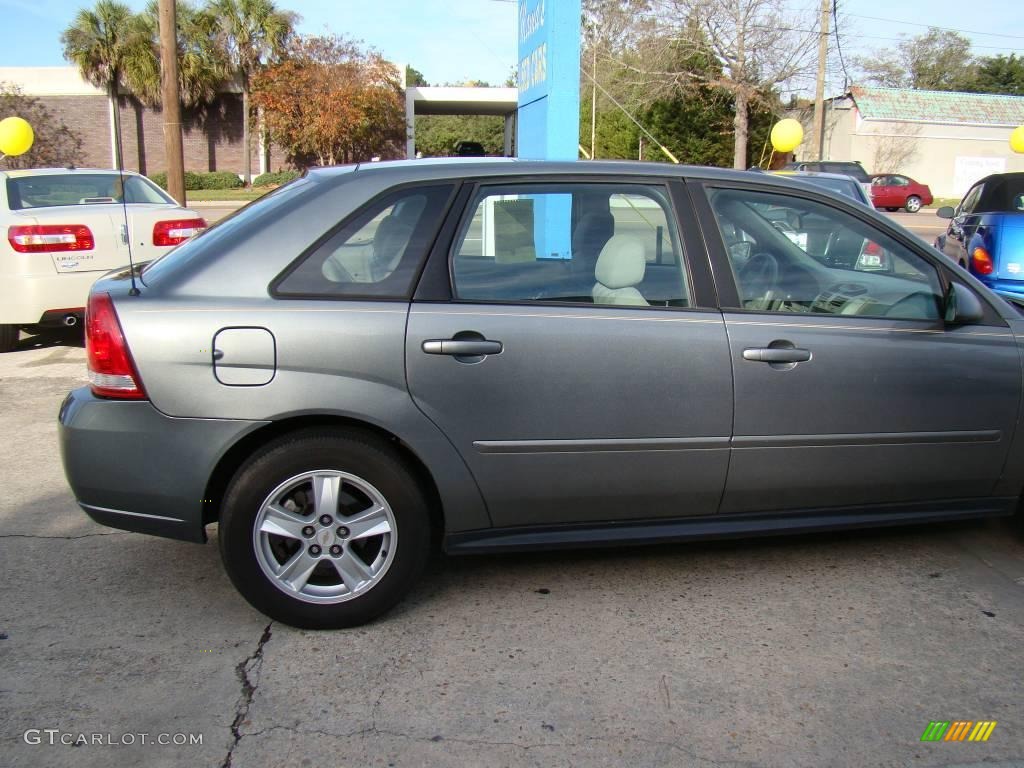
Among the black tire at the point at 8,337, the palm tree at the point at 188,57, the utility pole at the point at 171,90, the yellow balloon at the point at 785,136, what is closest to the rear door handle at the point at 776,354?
the black tire at the point at 8,337

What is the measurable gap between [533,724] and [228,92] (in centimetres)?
4057

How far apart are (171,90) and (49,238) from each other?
6322 mm

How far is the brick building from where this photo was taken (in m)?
38.6

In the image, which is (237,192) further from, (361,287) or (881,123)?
(361,287)

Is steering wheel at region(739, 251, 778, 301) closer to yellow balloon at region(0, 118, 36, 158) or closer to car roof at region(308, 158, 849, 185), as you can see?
car roof at region(308, 158, 849, 185)

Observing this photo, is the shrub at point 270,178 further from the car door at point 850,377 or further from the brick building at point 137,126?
the car door at point 850,377

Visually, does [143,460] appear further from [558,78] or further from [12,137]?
[12,137]

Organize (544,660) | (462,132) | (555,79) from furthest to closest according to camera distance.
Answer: (462,132), (555,79), (544,660)

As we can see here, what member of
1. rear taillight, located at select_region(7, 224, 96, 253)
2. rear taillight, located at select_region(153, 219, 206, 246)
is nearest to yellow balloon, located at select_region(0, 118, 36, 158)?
rear taillight, located at select_region(153, 219, 206, 246)

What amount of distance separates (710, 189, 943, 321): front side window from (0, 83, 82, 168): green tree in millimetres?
40681

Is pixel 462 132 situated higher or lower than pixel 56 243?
higher

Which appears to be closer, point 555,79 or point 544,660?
point 544,660

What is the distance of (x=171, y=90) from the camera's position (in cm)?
1306

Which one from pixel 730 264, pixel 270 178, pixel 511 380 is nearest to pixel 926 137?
pixel 270 178
